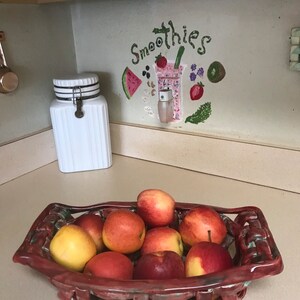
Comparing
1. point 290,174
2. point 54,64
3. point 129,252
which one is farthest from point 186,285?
point 54,64

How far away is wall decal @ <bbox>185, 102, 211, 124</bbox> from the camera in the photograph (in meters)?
0.97

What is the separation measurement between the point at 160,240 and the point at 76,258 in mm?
132

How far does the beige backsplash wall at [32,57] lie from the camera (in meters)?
0.98

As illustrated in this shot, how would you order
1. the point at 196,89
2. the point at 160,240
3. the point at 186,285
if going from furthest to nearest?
the point at 196,89 → the point at 160,240 → the point at 186,285

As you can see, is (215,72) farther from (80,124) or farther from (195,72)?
(80,124)

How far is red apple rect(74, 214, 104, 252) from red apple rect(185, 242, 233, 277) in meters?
0.16

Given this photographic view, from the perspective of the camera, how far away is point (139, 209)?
1.99ft

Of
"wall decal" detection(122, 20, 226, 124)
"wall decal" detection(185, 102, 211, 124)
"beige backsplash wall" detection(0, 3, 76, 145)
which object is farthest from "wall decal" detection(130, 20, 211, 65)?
"beige backsplash wall" detection(0, 3, 76, 145)

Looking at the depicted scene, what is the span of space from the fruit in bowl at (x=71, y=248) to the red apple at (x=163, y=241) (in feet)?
0.28

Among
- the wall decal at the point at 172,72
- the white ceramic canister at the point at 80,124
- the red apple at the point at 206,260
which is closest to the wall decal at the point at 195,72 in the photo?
the wall decal at the point at 172,72

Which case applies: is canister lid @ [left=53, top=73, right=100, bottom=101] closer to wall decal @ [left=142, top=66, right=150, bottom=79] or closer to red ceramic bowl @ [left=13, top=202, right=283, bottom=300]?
wall decal @ [left=142, top=66, right=150, bottom=79]

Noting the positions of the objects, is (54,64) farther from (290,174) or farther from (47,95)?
(290,174)

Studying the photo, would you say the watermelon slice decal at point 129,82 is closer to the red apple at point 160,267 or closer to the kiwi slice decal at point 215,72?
the kiwi slice decal at point 215,72

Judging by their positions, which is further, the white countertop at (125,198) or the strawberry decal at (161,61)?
the strawberry decal at (161,61)
